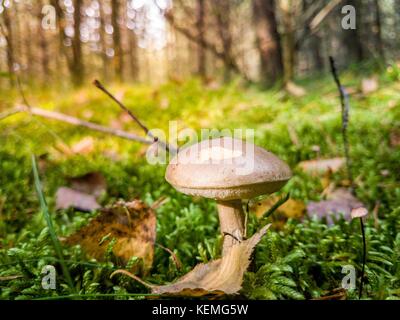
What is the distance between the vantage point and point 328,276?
1144 millimetres

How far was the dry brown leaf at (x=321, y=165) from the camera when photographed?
194 cm

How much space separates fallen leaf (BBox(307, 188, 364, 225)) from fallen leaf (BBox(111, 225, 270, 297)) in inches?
29.2

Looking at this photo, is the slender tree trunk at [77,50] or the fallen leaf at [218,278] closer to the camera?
the fallen leaf at [218,278]

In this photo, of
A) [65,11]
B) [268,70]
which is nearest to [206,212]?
[268,70]

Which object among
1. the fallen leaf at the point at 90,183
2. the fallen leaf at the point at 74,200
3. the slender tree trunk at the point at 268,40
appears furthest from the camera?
the slender tree trunk at the point at 268,40

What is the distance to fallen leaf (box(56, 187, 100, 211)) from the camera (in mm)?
1631

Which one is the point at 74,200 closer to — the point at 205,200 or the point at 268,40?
the point at 205,200

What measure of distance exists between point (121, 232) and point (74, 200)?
1.85 feet

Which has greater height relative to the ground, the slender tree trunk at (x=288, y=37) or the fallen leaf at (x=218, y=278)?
the slender tree trunk at (x=288, y=37)

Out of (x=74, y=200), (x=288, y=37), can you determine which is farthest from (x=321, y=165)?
(x=288, y=37)

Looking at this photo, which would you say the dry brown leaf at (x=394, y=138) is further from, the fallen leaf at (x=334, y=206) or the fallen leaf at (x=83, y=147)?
the fallen leaf at (x=83, y=147)

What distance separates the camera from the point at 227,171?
3.11 feet

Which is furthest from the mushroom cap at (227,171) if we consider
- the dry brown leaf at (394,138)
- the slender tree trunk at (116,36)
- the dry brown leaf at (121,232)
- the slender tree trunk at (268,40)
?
the slender tree trunk at (116,36)

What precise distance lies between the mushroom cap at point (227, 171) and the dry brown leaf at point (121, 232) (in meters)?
0.26
